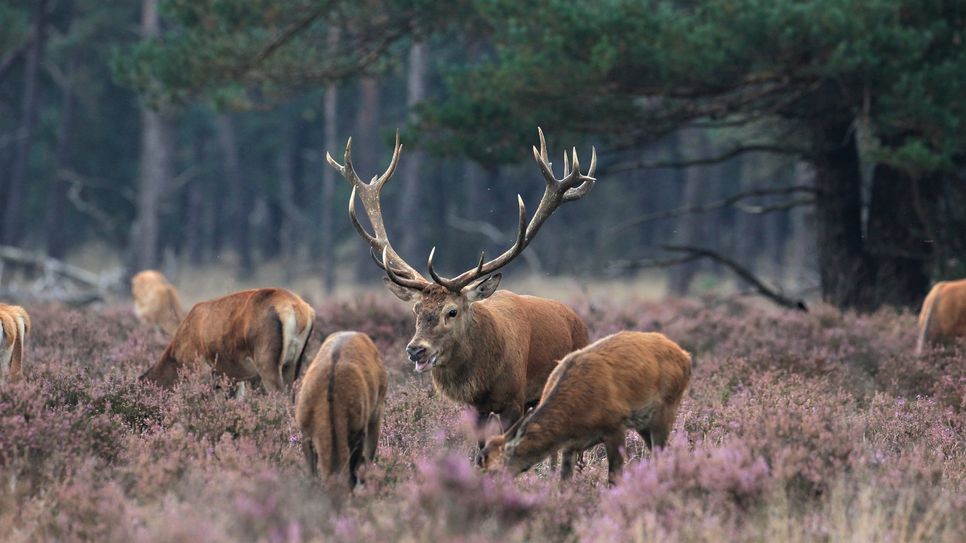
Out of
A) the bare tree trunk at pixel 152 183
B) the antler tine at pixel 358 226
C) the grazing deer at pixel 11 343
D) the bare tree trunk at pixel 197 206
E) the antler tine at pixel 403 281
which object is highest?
the antler tine at pixel 358 226

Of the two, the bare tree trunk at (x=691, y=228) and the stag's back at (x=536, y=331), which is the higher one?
the stag's back at (x=536, y=331)

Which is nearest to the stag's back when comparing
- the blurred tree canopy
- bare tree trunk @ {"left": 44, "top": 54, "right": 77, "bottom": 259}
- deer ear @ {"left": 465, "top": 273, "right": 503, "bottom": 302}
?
deer ear @ {"left": 465, "top": 273, "right": 503, "bottom": 302}

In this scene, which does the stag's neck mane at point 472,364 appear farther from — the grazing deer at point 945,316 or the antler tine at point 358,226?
the grazing deer at point 945,316

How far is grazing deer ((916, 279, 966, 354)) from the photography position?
37.7 ft

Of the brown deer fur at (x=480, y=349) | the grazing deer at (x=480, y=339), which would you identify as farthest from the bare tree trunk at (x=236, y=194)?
the brown deer fur at (x=480, y=349)

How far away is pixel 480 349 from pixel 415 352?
0.66 metres

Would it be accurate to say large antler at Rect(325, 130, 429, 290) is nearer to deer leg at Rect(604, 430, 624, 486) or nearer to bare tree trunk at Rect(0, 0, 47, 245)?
deer leg at Rect(604, 430, 624, 486)

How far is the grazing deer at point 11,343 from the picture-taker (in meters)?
8.47

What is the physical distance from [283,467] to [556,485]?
5.11ft

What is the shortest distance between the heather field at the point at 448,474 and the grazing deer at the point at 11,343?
0.60ft

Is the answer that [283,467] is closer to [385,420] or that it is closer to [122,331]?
[385,420]

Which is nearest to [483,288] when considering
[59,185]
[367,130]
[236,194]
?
[367,130]

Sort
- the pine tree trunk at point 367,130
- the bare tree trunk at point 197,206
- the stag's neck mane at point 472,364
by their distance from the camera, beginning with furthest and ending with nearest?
the bare tree trunk at point 197,206 < the pine tree trunk at point 367,130 < the stag's neck mane at point 472,364

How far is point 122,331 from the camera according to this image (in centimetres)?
1371
